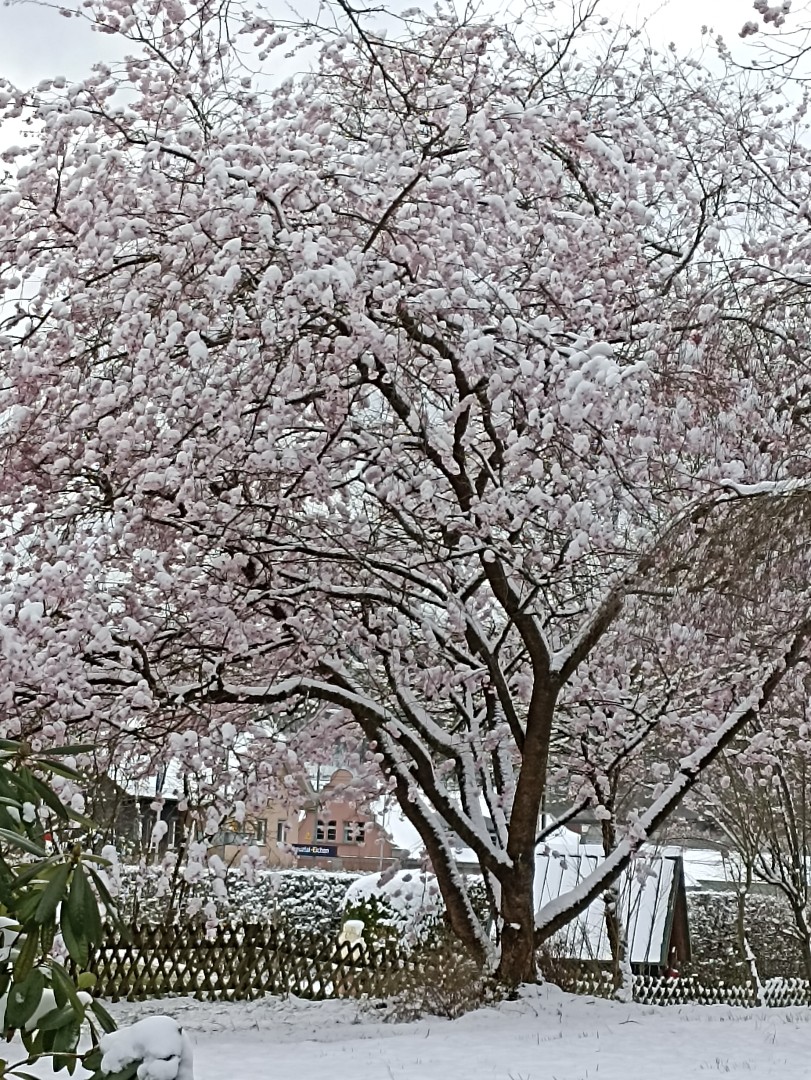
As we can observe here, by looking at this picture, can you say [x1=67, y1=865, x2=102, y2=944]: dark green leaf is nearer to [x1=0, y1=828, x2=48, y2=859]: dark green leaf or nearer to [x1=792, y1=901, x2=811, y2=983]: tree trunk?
[x1=0, y1=828, x2=48, y2=859]: dark green leaf

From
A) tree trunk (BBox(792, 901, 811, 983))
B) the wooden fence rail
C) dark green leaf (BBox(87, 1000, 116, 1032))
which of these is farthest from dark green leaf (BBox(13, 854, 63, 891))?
tree trunk (BBox(792, 901, 811, 983))

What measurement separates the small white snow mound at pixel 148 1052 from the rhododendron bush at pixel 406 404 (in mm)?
3788

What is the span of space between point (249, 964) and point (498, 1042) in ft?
10.5

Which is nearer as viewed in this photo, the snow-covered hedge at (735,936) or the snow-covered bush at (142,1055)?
the snow-covered bush at (142,1055)

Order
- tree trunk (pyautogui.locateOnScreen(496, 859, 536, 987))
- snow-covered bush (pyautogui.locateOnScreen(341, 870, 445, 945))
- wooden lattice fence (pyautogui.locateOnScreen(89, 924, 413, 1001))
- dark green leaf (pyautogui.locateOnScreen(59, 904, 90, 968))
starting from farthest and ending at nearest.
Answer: snow-covered bush (pyautogui.locateOnScreen(341, 870, 445, 945)) → wooden lattice fence (pyautogui.locateOnScreen(89, 924, 413, 1001)) → tree trunk (pyautogui.locateOnScreen(496, 859, 536, 987)) → dark green leaf (pyautogui.locateOnScreen(59, 904, 90, 968))

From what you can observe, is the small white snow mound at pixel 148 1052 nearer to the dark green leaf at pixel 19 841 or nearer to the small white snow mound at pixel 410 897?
the dark green leaf at pixel 19 841

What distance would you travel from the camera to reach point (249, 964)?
906 cm

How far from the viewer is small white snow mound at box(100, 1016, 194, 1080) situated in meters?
1.81

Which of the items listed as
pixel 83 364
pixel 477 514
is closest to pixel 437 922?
pixel 477 514

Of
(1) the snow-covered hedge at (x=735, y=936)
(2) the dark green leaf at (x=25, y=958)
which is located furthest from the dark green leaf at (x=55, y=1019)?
(1) the snow-covered hedge at (x=735, y=936)

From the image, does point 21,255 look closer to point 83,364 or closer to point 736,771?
point 83,364

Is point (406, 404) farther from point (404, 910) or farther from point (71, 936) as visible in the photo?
point (71, 936)

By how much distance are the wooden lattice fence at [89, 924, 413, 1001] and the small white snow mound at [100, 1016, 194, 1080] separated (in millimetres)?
7447

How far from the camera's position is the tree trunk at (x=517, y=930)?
800cm
